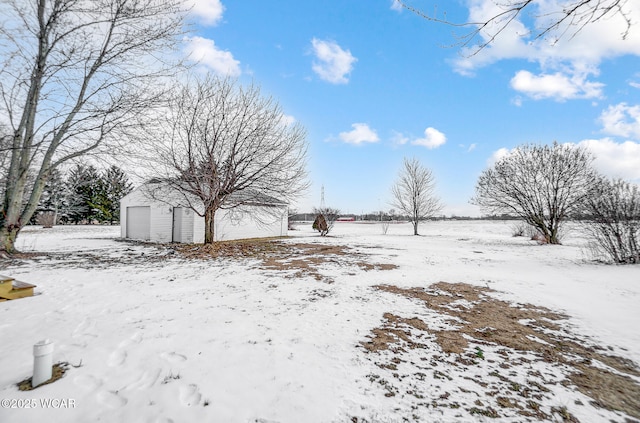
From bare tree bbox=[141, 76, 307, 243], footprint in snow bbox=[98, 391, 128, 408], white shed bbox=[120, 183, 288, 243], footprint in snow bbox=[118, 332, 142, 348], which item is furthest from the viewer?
white shed bbox=[120, 183, 288, 243]

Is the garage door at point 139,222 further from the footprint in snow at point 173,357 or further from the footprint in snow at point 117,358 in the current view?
the footprint in snow at point 173,357

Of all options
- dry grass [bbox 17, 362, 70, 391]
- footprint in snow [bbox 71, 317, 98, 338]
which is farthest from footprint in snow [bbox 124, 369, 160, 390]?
footprint in snow [bbox 71, 317, 98, 338]

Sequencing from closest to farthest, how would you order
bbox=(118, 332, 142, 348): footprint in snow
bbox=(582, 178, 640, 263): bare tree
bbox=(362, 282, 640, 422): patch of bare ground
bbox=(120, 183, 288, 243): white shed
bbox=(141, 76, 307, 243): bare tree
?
bbox=(362, 282, 640, 422): patch of bare ground, bbox=(118, 332, 142, 348): footprint in snow, bbox=(582, 178, 640, 263): bare tree, bbox=(141, 76, 307, 243): bare tree, bbox=(120, 183, 288, 243): white shed

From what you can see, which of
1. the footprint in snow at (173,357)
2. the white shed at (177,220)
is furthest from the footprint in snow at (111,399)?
the white shed at (177,220)

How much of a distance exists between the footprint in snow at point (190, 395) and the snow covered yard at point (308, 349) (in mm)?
12

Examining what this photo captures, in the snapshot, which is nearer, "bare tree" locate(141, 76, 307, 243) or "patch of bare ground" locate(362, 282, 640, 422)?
"patch of bare ground" locate(362, 282, 640, 422)

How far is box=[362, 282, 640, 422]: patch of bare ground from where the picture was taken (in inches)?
→ 91.6

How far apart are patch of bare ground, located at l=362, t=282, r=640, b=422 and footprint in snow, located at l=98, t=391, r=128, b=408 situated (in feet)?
7.42

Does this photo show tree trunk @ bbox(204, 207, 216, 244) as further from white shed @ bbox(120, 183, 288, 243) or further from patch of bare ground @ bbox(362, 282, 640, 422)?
patch of bare ground @ bbox(362, 282, 640, 422)

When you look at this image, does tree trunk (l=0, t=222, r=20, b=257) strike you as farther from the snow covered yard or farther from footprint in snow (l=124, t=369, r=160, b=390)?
footprint in snow (l=124, t=369, r=160, b=390)

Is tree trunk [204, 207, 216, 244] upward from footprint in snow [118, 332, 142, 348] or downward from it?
upward

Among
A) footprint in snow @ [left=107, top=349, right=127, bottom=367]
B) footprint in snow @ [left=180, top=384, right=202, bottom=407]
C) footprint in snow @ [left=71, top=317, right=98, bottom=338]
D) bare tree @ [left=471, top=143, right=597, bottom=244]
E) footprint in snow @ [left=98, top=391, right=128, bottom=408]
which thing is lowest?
footprint in snow @ [left=180, top=384, right=202, bottom=407]

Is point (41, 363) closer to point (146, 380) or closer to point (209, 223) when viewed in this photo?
point (146, 380)

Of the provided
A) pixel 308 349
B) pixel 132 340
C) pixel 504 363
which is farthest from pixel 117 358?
pixel 504 363
